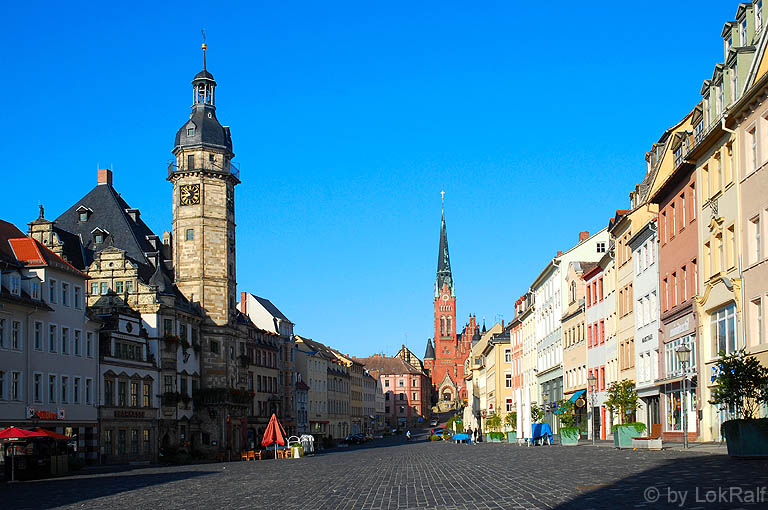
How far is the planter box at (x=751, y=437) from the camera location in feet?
77.7

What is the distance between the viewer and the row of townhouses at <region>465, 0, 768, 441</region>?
110 ft

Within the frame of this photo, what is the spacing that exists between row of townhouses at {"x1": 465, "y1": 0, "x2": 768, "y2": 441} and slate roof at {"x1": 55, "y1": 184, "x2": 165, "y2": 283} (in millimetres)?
37217

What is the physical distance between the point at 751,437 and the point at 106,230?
73091mm

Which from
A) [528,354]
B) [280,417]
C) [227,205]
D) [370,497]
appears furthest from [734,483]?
[280,417]

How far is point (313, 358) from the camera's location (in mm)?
130250

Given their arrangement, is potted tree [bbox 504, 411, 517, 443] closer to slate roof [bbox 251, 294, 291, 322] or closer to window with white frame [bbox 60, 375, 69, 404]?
window with white frame [bbox 60, 375, 69, 404]

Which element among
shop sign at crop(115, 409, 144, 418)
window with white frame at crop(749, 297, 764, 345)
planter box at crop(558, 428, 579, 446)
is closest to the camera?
window with white frame at crop(749, 297, 764, 345)

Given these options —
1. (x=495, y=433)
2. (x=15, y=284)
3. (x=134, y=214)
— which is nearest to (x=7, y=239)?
(x=15, y=284)

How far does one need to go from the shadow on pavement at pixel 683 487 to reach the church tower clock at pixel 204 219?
65189mm

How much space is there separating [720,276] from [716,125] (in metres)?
5.62

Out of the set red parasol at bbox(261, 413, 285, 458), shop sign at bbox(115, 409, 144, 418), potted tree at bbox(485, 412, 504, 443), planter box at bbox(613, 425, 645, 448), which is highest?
planter box at bbox(613, 425, 645, 448)

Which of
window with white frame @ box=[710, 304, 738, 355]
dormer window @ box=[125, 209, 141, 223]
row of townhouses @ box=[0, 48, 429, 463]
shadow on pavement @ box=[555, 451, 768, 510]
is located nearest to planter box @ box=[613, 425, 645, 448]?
window with white frame @ box=[710, 304, 738, 355]

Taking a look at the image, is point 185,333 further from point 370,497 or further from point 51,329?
point 370,497

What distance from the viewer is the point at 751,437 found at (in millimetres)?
23828
